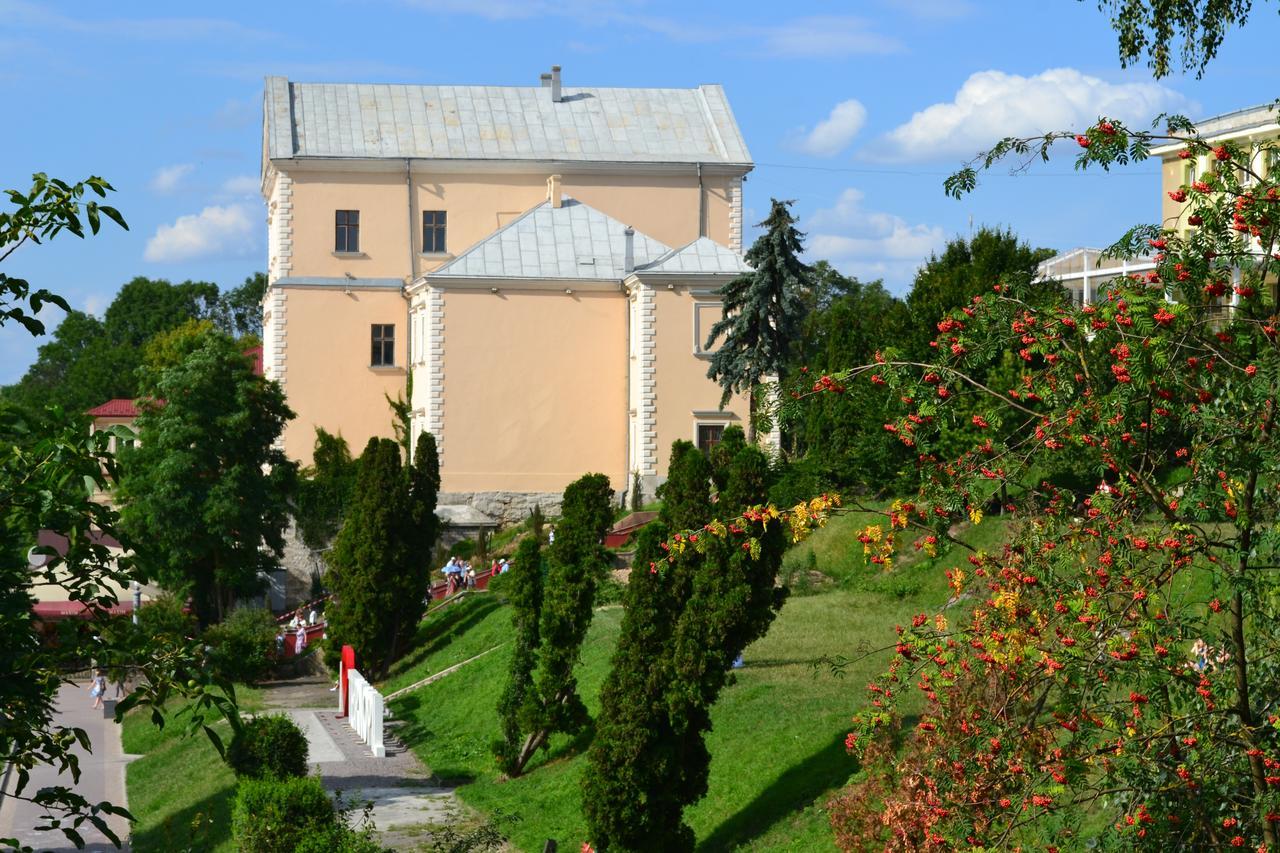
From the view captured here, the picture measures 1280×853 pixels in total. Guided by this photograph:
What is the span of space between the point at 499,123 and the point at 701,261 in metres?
10.5

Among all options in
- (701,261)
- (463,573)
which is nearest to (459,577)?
(463,573)

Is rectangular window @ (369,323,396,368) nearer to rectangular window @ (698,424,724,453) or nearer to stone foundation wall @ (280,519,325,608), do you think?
stone foundation wall @ (280,519,325,608)

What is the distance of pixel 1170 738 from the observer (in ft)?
22.4

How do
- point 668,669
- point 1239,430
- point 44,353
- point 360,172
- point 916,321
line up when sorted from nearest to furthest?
point 1239,430 → point 668,669 → point 916,321 → point 360,172 → point 44,353

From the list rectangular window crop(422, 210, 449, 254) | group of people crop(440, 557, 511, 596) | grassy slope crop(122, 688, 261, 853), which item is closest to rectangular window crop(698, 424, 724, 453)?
group of people crop(440, 557, 511, 596)

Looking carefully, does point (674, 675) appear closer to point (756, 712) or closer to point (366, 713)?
point (756, 712)

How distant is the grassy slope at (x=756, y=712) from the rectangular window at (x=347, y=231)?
58.6 ft

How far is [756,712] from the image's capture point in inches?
795

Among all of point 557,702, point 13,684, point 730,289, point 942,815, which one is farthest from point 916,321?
point 13,684

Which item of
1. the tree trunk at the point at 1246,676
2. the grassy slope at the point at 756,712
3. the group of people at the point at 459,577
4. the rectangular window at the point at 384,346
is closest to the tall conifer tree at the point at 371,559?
the grassy slope at the point at 756,712

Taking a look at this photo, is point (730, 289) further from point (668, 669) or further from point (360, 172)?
point (668, 669)

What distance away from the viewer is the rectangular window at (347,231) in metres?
48.5

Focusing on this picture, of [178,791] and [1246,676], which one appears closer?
[1246,676]

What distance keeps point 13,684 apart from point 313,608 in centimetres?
3705
